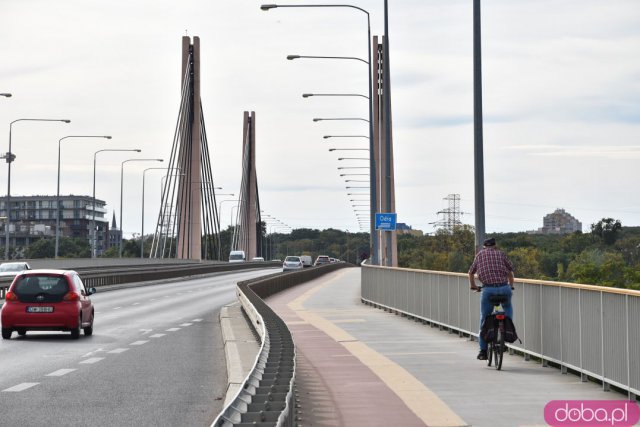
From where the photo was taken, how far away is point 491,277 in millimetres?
16406

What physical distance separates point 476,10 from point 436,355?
6733 millimetres

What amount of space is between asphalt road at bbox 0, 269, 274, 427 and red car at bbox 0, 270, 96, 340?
32 cm

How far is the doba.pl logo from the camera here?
423 inches

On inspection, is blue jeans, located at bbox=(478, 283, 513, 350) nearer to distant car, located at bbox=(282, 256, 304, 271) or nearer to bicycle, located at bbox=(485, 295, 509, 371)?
bicycle, located at bbox=(485, 295, 509, 371)

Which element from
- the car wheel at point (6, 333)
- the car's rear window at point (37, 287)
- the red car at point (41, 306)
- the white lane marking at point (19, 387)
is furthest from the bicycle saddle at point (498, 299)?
the car wheel at point (6, 333)

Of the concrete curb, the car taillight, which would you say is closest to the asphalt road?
the concrete curb

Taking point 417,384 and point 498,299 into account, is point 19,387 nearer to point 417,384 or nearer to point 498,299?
point 417,384

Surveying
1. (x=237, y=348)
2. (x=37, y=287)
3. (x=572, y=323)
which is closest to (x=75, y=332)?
(x=37, y=287)

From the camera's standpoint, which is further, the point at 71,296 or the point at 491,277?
the point at 71,296

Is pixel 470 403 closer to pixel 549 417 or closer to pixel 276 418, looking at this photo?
pixel 549 417

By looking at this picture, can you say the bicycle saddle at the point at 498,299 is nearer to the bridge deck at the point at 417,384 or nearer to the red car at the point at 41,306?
the bridge deck at the point at 417,384

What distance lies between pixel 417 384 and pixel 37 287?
12377 millimetres

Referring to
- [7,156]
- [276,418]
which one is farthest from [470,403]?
[7,156]

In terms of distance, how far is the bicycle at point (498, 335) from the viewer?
51.2ft
